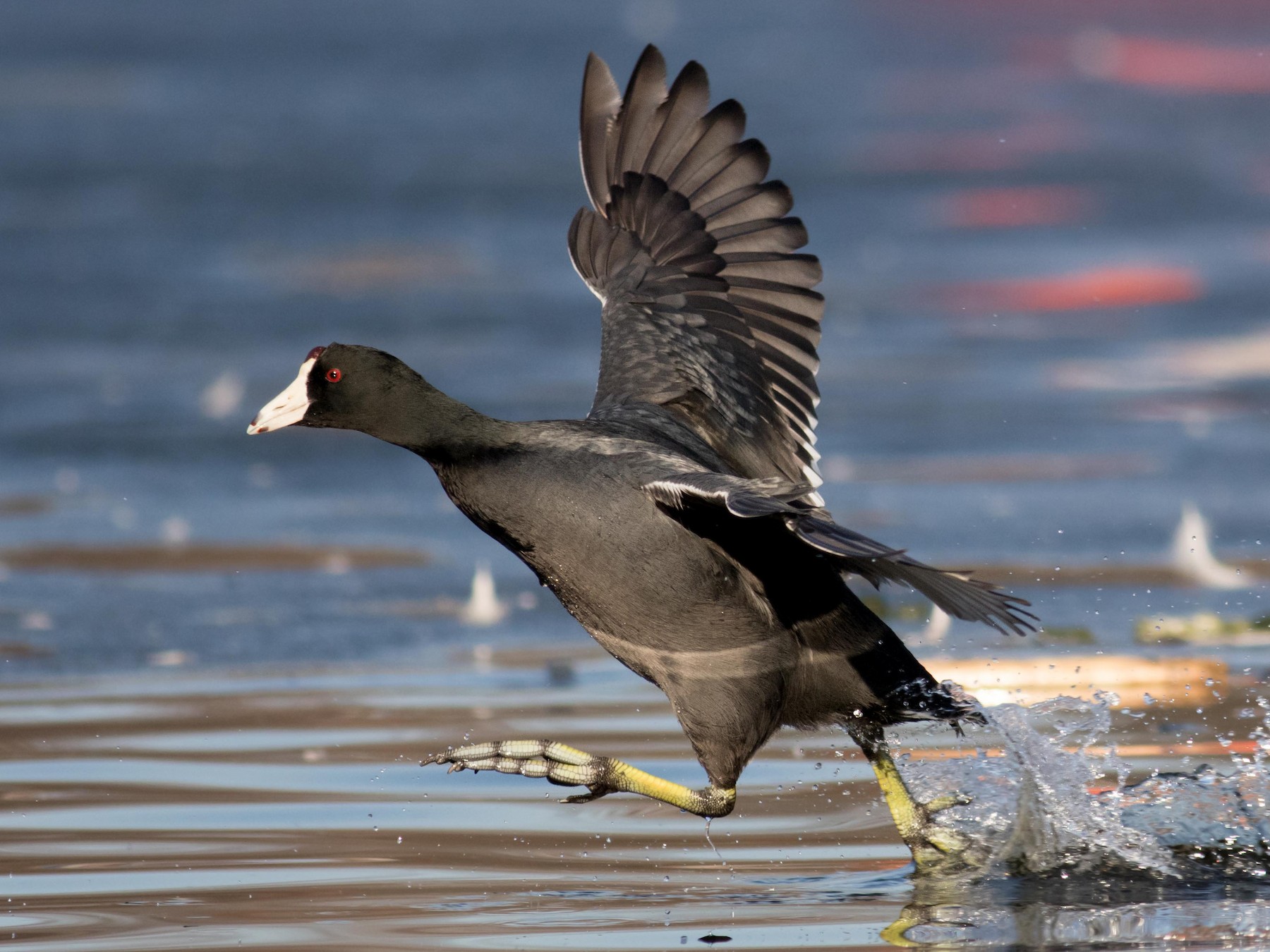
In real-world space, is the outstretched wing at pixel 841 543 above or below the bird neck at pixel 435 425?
below

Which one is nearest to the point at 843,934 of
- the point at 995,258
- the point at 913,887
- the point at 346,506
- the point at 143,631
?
the point at 913,887

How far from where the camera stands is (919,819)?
5.21 metres

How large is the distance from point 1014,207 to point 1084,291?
9.59 ft

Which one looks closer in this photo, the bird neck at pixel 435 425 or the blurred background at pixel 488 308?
the bird neck at pixel 435 425

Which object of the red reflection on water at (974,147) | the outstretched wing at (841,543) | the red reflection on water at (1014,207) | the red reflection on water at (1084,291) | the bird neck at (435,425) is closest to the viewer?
the outstretched wing at (841,543)

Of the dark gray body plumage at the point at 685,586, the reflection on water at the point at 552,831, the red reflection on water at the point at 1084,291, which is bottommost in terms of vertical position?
the reflection on water at the point at 552,831

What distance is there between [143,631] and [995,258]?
808 cm

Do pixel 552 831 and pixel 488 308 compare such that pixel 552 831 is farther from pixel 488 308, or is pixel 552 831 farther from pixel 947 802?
pixel 488 308

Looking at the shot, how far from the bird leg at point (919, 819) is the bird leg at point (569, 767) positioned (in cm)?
42

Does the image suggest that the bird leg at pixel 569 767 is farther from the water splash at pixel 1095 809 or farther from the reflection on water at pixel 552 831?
the water splash at pixel 1095 809

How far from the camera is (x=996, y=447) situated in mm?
9930

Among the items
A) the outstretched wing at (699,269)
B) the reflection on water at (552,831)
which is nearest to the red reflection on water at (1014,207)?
the outstretched wing at (699,269)

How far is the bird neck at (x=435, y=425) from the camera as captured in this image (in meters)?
5.18

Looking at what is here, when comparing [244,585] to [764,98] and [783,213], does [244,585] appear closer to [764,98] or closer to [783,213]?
[783,213]
